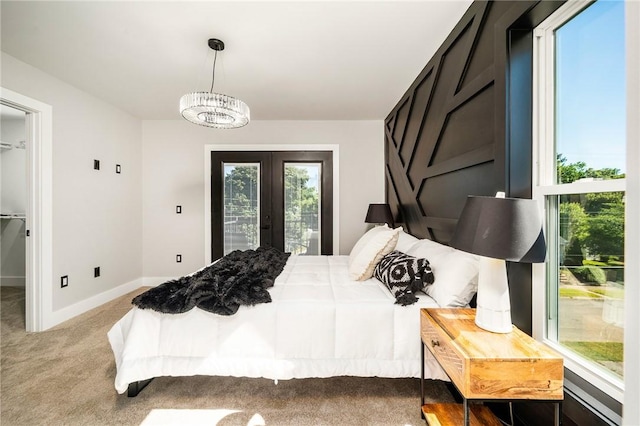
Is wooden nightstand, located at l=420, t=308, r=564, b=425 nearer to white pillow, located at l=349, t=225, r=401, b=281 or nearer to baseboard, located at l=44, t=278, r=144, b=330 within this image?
white pillow, located at l=349, t=225, r=401, b=281

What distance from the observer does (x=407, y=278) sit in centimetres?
158

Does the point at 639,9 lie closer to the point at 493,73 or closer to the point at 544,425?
the point at 493,73

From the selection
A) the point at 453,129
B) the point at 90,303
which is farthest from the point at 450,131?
the point at 90,303

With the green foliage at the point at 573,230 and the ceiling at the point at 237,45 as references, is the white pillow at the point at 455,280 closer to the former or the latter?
the green foliage at the point at 573,230

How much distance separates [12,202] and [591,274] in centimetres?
647

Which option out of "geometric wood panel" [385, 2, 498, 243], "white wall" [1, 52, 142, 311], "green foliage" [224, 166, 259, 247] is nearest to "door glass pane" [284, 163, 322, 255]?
"green foliage" [224, 166, 259, 247]

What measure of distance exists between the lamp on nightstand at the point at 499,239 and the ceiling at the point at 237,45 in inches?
56.4

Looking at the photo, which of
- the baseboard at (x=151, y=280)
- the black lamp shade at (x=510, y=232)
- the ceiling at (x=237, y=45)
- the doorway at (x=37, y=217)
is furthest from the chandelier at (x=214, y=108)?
the baseboard at (x=151, y=280)

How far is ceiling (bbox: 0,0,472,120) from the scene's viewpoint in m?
1.65

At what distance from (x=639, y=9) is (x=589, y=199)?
67 centimetres

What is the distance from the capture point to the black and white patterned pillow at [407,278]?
151cm

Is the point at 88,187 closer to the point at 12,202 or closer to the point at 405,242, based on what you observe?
the point at 12,202

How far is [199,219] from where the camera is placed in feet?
12.4

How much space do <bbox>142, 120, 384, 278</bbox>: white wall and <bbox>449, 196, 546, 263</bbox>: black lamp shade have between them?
2790 mm
